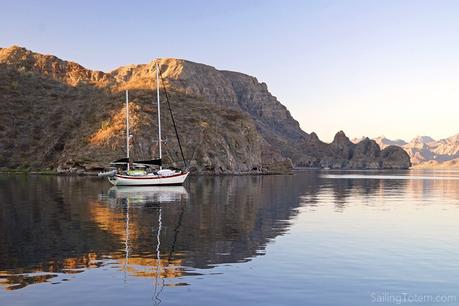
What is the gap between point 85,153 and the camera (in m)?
164

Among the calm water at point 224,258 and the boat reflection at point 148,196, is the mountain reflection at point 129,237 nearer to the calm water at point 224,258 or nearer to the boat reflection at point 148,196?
the calm water at point 224,258

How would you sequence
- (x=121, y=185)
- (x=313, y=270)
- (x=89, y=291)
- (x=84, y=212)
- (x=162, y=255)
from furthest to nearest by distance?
(x=121, y=185) → (x=84, y=212) → (x=162, y=255) → (x=313, y=270) → (x=89, y=291)

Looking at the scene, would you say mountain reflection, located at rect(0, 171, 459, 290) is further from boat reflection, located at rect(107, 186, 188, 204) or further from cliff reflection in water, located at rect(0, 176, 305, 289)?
boat reflection, located at rect(107, 186, 188, 204)

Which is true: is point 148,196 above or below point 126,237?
below

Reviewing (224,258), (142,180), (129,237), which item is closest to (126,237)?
(129,237)

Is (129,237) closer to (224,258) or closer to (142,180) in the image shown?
(224,258)

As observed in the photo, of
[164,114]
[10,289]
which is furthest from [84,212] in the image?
[164,114]

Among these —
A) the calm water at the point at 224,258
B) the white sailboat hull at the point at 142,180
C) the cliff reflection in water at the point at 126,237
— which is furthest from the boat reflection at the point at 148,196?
the calm water at the point at 224,258

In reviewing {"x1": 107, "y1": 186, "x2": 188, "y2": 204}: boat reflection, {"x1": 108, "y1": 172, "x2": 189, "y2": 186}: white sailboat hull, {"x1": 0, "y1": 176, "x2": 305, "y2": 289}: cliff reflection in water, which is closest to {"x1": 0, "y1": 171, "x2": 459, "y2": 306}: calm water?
{"x1": 0, "y1": 176, "x2": 305, "y2": 289}: cliff reflection in water

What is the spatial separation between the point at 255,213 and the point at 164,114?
476 feet

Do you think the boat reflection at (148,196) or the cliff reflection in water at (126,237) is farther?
the boat reflection at (148,196)

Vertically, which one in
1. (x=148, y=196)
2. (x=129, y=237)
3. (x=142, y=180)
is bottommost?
(x=148, y=196)

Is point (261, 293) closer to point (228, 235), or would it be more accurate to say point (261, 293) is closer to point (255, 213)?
point (228, 235)

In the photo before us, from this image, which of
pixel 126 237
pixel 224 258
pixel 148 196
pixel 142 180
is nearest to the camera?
pixel 224 258
